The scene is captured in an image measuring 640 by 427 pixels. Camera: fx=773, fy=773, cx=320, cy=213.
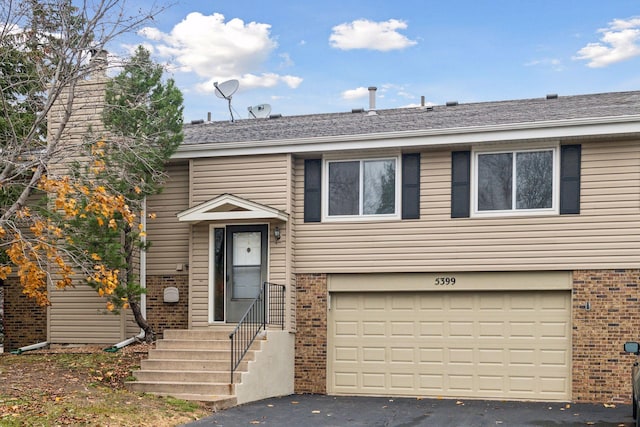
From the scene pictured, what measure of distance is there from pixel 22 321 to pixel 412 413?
925 centimetres

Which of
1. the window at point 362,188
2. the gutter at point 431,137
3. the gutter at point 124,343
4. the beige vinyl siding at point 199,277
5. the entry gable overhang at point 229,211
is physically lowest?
the gutter at point 124,343

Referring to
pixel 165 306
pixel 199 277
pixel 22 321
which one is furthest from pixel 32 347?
pixel 199 277

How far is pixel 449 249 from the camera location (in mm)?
14469

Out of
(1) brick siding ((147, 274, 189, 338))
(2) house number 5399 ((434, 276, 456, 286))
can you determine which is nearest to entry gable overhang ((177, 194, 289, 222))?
(1) brick siding ((147, 274, 189, 338))

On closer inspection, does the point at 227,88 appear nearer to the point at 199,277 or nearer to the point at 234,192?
the point at 234,192

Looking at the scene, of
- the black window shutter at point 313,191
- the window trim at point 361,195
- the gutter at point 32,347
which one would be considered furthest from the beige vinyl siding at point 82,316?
the window trim at point 361,195

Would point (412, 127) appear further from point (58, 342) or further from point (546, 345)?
point (58, 342)

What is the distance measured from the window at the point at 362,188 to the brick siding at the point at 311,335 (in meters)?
1.42

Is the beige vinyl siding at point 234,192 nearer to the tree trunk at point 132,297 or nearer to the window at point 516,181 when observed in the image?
the tree trunk at point 132,297

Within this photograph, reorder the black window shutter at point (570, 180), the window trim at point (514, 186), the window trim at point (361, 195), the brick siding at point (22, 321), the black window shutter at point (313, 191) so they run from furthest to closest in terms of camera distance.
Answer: the brick siding at point (22, 321) → the black window shutter at point (313, 191) → the window trim at point (361, 195) → the window trim at point (514, 186) → the black window shutter at point (570, 180)

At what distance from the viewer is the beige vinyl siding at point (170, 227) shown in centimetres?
1592

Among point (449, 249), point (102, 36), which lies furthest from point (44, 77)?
point (449, 249)

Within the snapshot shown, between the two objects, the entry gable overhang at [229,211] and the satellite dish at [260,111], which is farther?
the satellite dish at [260,111]

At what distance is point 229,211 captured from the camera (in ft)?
49.7
